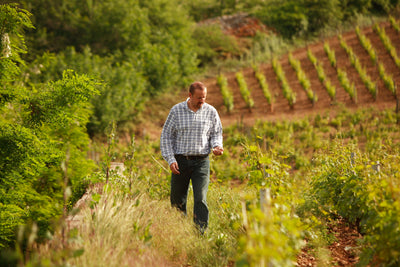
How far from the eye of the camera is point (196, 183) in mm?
3768

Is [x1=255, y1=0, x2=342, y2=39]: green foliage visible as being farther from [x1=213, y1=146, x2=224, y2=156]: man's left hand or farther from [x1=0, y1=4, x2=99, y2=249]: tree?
[x1=0, y1=4, x2=99, y2=249]: tree

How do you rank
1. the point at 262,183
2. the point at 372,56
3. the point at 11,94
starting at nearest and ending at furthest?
the point at 262,183
the point at 11,94
the point at 372,56

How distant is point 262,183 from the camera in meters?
2.94

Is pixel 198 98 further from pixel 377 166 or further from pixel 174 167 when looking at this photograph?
pixel 377 166

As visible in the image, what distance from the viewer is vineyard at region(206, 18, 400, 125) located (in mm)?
13109

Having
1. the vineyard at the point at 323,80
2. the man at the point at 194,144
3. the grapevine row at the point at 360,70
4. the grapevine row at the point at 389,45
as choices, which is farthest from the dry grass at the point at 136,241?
the grapevine row at the point at 389,45

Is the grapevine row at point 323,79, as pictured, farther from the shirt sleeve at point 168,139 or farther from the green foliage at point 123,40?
the shirt sleeve at point 168,139

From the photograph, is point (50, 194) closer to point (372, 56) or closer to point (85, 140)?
point (85, 140)

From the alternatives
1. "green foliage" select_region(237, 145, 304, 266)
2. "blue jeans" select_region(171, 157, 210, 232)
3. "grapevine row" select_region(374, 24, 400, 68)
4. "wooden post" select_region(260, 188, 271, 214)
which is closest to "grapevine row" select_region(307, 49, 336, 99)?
"grapevine row" select_region(374, 24, 400, 68)

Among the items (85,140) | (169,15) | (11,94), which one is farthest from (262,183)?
(169,15)

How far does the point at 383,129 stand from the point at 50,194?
9.17m

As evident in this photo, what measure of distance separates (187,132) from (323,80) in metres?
12.0

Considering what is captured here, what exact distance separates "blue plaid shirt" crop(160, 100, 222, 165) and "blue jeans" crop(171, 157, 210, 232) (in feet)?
0.42

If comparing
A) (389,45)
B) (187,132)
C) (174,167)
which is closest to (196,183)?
(174,167)
